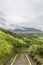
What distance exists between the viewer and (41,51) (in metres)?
74.9

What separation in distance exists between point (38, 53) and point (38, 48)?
6.74ft

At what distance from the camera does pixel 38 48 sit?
7644 centimetres

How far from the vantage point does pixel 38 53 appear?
249 ft

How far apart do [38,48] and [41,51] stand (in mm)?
2113

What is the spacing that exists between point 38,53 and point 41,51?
1631mm
